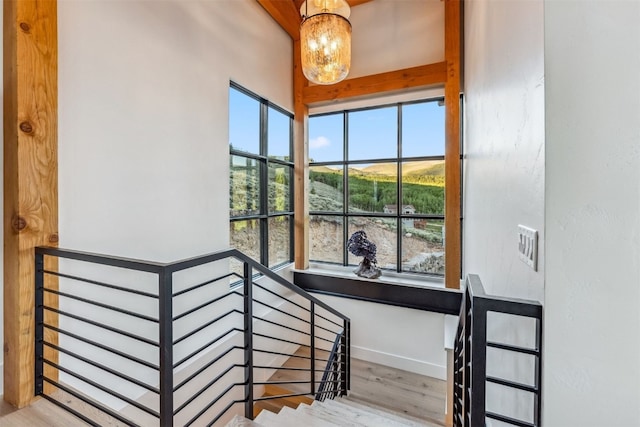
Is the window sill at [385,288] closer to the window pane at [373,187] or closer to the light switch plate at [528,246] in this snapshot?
the window pane at [373,187]

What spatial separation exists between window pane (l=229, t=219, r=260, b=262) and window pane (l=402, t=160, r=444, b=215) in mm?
Answer: 1949

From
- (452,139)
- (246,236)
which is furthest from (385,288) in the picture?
(452,139)

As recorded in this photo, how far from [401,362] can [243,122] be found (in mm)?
3419

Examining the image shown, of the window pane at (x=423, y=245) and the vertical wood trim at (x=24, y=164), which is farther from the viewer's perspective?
the window pane at (x=423, y=245)

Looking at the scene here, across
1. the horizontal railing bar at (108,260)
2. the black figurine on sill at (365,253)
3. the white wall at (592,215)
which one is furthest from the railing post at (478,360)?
the black figurine on sill at (365,253)

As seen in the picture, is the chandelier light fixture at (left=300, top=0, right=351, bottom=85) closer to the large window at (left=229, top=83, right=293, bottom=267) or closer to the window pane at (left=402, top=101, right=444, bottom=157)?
the large window at (left=229, top=83, right=293, bottom=267)

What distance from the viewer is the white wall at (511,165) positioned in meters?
0.93

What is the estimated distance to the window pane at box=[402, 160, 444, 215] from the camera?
11.8 ft

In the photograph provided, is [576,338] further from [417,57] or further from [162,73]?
[417,57]

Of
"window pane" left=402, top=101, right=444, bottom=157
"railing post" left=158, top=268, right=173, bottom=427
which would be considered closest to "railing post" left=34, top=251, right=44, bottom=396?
"railing post" left=158, top=268, right=173, bottom=427

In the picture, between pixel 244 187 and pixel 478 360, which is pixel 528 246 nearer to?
pixel 478 360

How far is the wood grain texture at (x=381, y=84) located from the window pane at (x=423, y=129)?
0.96ft

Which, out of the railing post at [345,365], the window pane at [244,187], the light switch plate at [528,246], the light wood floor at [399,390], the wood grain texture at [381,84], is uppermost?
the wood grain texture at [381,84]

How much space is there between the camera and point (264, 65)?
3.47m
